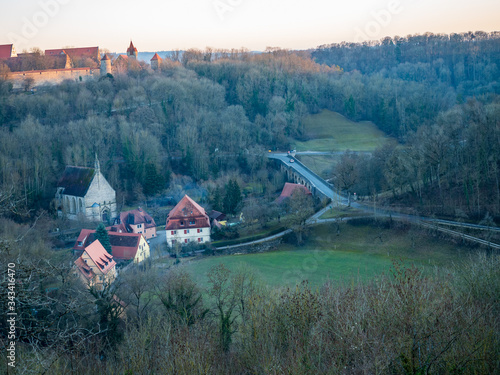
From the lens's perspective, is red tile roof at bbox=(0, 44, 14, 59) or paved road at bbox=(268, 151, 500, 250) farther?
red tile roof at bbox=(0, 44, 14, 59)

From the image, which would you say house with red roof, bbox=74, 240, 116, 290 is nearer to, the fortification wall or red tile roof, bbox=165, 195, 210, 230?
red tile roof, bbox=165, 195, 210, 230

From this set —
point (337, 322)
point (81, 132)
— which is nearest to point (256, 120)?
point (81, 132)

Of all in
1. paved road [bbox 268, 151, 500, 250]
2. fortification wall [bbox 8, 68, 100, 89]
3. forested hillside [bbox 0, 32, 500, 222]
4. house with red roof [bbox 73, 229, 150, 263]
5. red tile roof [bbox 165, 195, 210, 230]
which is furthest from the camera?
fortification wall [bbox 8, 68, 100, 89]

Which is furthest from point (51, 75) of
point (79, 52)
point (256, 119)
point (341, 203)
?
point (341, 203)

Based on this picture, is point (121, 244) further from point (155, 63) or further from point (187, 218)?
point (155, 63)

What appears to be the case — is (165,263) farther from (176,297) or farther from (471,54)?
(471,54)

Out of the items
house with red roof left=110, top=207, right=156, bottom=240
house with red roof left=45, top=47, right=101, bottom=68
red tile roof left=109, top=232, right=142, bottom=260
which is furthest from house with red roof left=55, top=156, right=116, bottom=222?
house with red roof left=45, top=47, right=101, bottom=68
